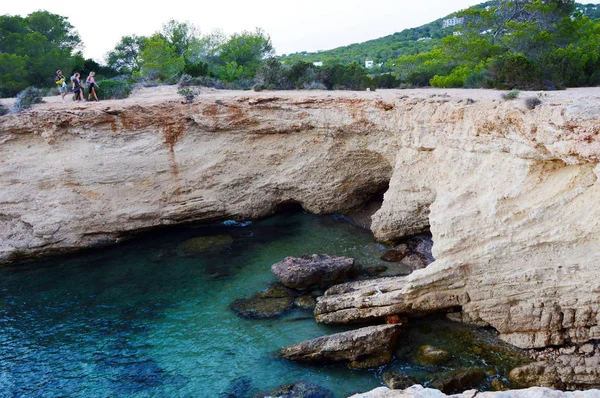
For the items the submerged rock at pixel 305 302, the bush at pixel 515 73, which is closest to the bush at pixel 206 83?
the bush at pixel 515 73

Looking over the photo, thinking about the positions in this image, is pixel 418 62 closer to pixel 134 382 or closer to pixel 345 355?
pixel 345 355

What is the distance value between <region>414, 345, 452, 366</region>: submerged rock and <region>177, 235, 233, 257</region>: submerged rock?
8.68m

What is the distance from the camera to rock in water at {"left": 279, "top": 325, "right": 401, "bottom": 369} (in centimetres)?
1085

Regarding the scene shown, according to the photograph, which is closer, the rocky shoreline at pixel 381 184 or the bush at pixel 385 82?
the rocky shoreline at pixel 381 184

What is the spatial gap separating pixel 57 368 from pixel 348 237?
31.4ft

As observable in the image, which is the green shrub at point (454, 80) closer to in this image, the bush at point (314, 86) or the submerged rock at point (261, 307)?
the bush at point (314, 86)

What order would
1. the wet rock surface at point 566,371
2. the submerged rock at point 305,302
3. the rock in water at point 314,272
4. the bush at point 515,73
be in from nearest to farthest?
the wet rock surface at point 566,371, the submerged rock at point 305,302, the rock in water at point 314,272, the bush at point 515,73

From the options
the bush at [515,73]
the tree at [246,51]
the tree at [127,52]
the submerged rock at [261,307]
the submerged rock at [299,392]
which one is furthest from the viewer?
the tree at [127,52]

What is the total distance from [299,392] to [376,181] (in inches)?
374

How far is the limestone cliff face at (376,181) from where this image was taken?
9.73 metres

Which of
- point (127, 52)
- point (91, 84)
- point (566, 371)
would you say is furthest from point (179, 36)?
point (566, 371)

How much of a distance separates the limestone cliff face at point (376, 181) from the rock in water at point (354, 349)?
1.00m

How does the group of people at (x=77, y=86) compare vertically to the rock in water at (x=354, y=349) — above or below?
above

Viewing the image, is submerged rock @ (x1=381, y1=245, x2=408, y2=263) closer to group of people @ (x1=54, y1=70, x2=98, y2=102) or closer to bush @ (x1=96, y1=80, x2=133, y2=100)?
group of people @ (x1=54, y1=70, x2=98, y2=102)
